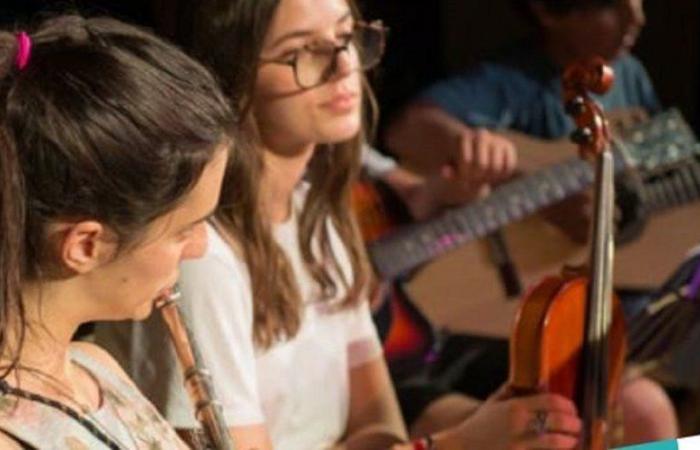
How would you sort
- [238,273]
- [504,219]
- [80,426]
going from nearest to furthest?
[80,426] → [238,273] → [504,219]

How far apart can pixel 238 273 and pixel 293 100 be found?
6.4 inches

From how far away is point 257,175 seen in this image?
134 centimetres

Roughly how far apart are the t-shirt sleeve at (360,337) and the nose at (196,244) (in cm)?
43

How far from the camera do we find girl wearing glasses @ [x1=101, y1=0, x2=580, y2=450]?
51.4 inches

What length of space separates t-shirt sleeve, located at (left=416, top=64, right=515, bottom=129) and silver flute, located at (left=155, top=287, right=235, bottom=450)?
75 centimetres

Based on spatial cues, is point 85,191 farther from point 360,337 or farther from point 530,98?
point 530,98

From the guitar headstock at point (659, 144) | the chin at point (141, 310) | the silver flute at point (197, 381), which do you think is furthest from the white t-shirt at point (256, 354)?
the guitar headstock at point (659, 144)

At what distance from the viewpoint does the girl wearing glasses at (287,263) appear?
130 cm

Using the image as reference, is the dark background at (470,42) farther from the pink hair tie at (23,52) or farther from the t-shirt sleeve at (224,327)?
the pink hair tie at (23,52)

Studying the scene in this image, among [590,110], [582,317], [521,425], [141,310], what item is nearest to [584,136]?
[590,110]

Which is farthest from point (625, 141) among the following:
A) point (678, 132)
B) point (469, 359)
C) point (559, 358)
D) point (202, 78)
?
point (202, 78)

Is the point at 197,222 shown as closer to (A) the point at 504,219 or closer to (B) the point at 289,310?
(B) the point at 289,310

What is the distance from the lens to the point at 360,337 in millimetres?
1526

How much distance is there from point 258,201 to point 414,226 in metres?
0.47
